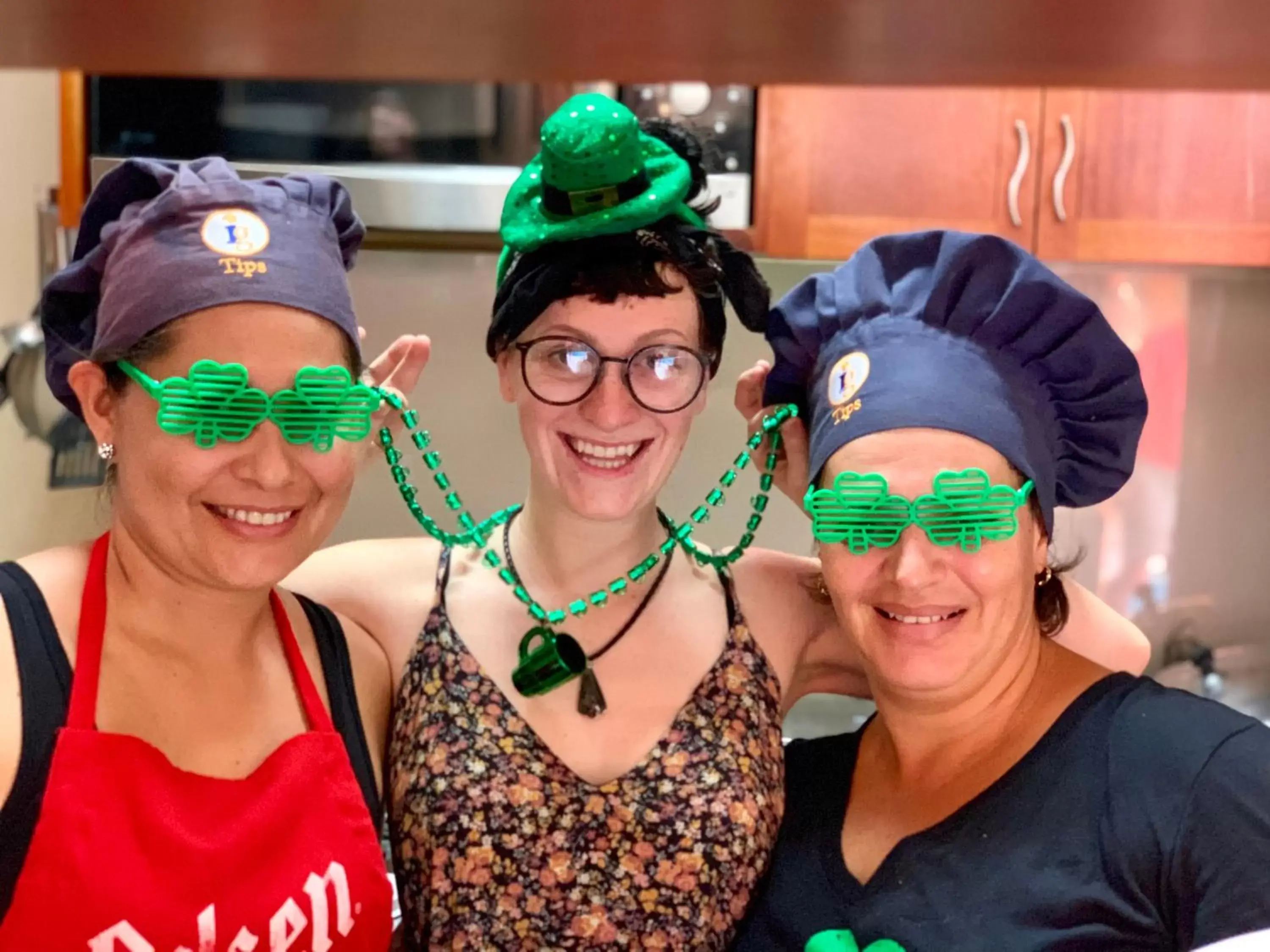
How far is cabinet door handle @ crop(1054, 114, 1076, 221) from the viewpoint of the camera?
7.37ft

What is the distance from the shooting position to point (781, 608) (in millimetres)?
1339

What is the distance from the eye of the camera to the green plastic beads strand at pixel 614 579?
4.11 feet

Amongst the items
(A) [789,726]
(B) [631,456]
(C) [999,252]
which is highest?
(C) [999,252]

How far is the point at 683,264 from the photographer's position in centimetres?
121

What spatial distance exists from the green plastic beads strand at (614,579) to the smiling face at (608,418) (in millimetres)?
82

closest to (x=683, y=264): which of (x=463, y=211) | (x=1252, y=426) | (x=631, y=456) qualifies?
(x=631, y=456)

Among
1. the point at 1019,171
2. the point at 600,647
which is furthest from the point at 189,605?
the point at 1019,171

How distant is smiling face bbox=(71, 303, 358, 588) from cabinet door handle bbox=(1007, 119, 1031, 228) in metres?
1.61

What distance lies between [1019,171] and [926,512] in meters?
1.44

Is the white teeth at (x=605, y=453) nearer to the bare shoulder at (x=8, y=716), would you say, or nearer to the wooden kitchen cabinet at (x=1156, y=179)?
the bare shoulder at (x=8, y=716)

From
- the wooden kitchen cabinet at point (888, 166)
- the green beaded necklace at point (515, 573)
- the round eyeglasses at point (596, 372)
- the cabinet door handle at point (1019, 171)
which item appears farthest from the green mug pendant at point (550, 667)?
the cabinet door handle at point (1019, 171)

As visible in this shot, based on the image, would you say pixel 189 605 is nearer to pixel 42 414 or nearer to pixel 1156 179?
pixel 42 414

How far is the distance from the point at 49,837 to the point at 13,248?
1629 mm

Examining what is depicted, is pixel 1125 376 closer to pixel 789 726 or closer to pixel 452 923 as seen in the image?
pixel 452 923
